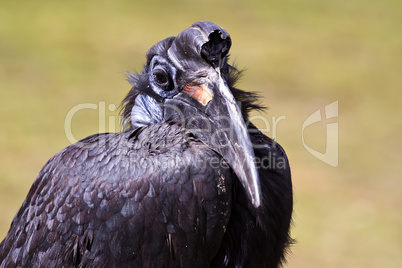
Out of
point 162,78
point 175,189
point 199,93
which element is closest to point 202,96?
point 199,93

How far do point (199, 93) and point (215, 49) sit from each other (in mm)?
313

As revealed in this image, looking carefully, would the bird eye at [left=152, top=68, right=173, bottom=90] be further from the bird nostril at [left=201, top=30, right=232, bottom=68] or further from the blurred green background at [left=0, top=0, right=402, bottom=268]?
the blurred green background at [left=0, top=0, right=402, bottom=268]

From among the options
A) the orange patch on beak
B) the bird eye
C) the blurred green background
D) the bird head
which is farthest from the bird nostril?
the blurred green background

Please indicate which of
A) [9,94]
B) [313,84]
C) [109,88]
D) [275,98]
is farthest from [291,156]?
[9,94]

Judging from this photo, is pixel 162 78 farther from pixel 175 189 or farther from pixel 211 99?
pixel 175 189

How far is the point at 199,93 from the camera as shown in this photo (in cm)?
428

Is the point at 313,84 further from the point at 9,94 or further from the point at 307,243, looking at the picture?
the point at 9,94

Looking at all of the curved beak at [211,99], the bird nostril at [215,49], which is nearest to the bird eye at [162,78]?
the curved beak at [211,99]

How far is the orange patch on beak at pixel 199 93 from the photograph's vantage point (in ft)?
13.9

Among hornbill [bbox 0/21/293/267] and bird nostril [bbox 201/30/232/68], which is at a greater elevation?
bird nostril [bbox 201/30/232/68]

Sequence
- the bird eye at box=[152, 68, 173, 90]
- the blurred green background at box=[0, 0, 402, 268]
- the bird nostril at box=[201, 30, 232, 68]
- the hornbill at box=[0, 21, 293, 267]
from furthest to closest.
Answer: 1. the blurred green background at box=[0, 0, 402, 268]
2. the bird eye at box=[152, 68, 173, 90]
3. the bird nostril at box=[201, 30, 232, 68]
4. the hornbill at box=[0, 21, 293, 267]

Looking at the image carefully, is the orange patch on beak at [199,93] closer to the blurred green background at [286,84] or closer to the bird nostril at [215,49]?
the bird nostril at [215,49]

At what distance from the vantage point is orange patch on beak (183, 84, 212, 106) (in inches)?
166

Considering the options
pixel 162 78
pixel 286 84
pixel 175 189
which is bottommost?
pixel 175 189
